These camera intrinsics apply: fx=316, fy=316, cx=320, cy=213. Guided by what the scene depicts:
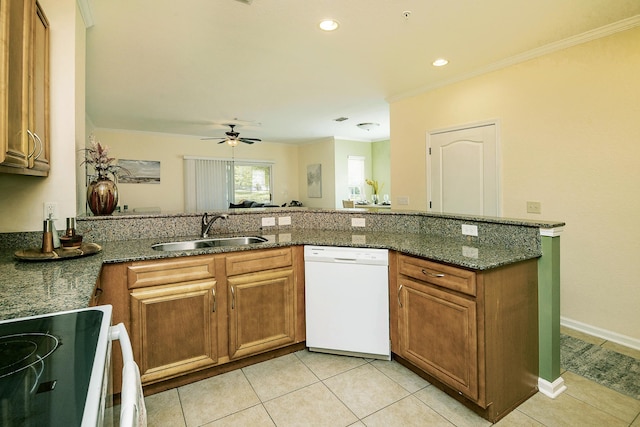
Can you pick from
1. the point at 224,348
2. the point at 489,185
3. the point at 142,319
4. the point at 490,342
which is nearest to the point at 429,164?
the point at 489,185

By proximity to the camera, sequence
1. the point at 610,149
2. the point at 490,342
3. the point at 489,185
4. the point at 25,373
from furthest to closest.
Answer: the point at 489,185 < the point at 610,149 < the point at 490,342 < the point at 25,373

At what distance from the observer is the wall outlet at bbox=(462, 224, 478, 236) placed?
2.21 metres

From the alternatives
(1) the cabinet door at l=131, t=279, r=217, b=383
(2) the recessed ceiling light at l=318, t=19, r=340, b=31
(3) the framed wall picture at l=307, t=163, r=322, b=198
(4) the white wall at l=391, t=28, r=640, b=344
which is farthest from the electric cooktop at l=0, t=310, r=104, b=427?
(3) the framed wall picture at l=307, t=163, r=322, b=198

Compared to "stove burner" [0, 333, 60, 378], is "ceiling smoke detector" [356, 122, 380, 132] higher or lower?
higher

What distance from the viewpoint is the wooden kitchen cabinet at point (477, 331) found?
1.63 m

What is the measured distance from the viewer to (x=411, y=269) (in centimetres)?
200

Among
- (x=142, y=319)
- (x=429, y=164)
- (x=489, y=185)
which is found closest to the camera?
(x=142, y=319)

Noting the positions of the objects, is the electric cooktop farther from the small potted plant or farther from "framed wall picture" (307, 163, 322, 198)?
"framed wall picture" (307, 163, 322, 198)

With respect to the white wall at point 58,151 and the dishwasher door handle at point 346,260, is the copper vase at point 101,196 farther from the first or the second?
the dishwasher door handle at point 346,260

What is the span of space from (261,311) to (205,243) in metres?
0.75

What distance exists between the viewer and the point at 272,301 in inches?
88.9

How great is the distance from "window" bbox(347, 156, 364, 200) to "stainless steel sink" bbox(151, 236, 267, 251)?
5.44 metres

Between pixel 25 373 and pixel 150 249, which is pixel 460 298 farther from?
pixel 150 249

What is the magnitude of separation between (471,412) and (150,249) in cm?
212
